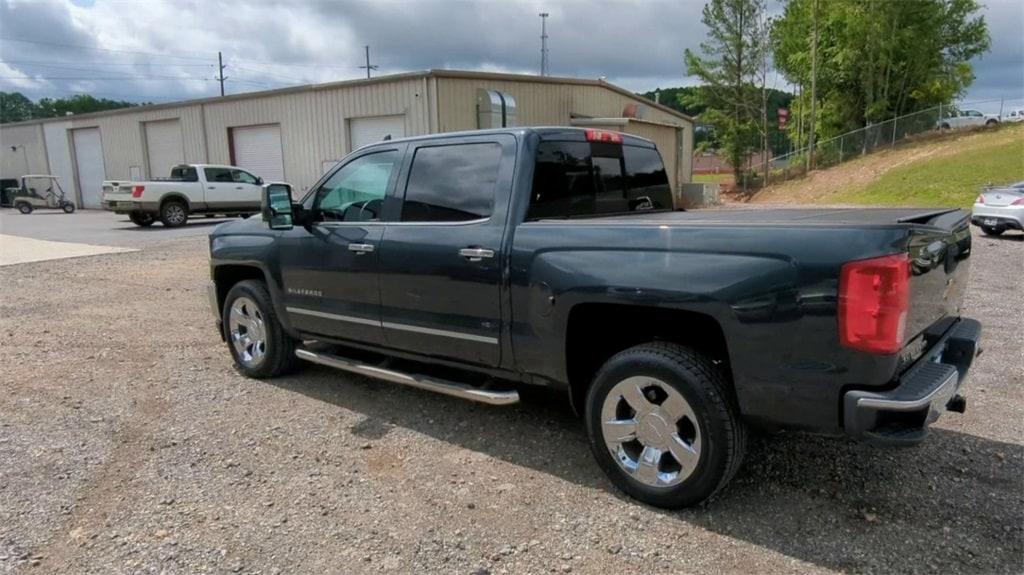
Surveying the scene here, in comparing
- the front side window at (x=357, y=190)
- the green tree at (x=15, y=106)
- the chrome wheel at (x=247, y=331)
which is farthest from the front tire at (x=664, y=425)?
the green tree at (x=15, y=106)

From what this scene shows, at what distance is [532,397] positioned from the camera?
4.81 metres

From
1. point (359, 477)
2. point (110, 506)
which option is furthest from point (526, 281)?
point (110, 506)

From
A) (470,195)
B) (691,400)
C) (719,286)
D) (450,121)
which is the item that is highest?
(450,121)

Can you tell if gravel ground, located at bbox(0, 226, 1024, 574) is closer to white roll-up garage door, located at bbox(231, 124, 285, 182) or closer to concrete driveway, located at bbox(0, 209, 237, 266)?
concrete driveway, located at bbox(0, 209, 237, 266)

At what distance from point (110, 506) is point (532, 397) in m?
2.67

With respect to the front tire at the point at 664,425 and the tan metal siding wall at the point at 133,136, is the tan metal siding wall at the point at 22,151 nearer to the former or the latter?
the tan metal siding wall at the point at 133,136

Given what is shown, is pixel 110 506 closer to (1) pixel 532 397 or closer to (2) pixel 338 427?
(2) pixel 338 427

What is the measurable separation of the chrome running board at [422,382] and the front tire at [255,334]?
0.29m

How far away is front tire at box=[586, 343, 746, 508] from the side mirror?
2.56m

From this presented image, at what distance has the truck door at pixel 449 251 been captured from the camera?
3.69m

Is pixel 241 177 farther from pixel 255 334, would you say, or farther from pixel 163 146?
pixel 255 334

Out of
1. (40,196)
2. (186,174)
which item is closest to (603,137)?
(186,174)

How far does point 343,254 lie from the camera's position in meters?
4.41

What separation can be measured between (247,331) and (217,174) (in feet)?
57.1
